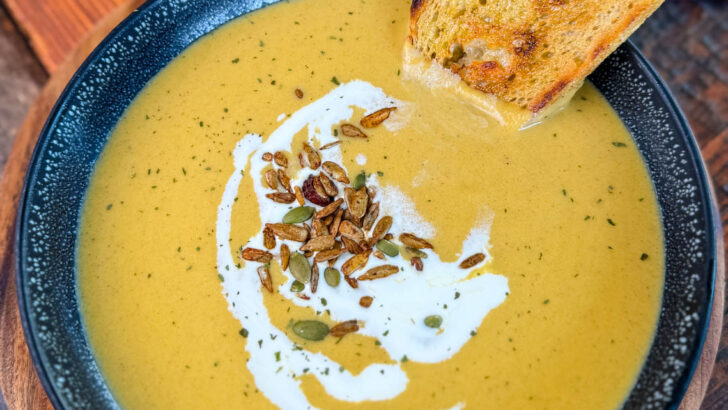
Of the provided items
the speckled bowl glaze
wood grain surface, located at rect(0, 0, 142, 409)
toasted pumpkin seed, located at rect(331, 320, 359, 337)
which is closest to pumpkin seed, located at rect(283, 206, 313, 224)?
toasted pumpkin seed, located at rect(331, 320, 359, 337)

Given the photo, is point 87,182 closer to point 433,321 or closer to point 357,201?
point 357,201

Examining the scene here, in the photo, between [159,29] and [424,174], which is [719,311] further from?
[159,29]

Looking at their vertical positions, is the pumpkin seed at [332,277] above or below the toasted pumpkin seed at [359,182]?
below

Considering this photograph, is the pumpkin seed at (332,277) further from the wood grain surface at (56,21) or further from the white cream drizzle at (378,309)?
the wood grain surface at (56,21)

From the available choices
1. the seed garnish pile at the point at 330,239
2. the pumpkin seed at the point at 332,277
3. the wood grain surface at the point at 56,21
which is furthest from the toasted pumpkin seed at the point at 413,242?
the wood grain surface at the point at 56,21

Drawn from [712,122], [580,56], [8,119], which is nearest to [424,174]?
[580,56]

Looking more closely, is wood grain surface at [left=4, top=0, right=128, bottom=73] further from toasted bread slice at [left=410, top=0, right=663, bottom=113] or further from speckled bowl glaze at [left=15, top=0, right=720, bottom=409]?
toasted bread slice at [left=410, top=0, right=663, bottom=113]

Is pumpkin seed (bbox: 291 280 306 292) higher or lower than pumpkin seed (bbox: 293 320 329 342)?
higher
